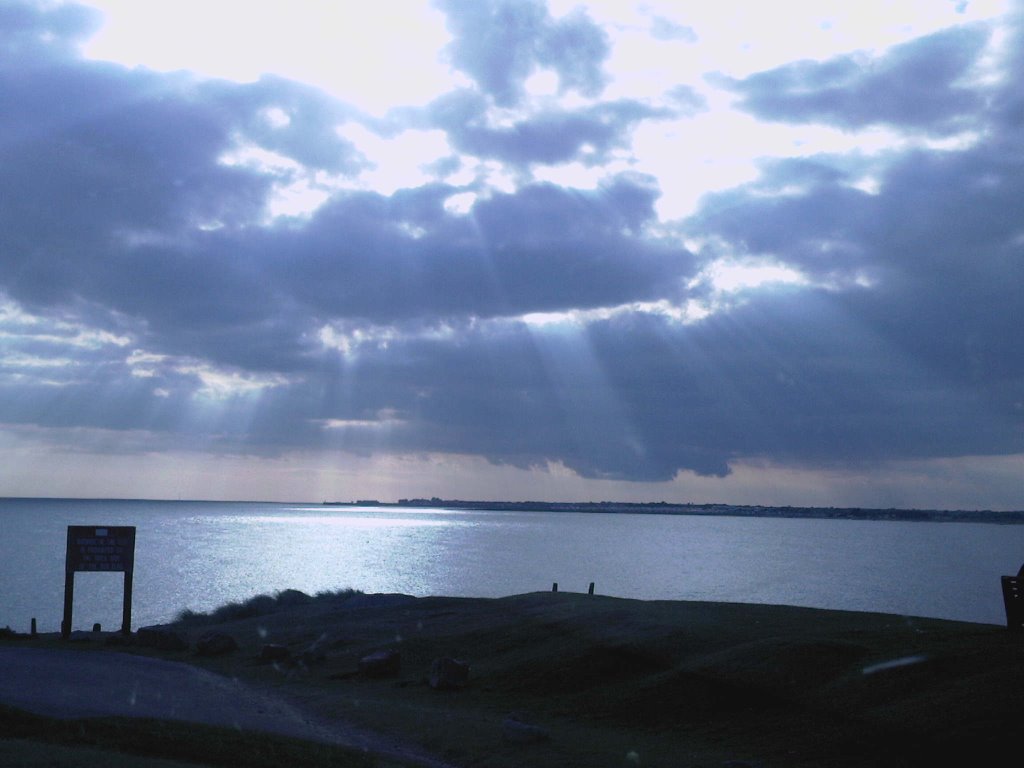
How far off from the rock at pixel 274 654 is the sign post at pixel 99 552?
19.4 feet

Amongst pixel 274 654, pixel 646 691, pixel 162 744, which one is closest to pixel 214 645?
pixel 274 654

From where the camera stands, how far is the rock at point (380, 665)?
76.2 feet

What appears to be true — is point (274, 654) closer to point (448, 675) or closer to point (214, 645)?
point (214, 645)

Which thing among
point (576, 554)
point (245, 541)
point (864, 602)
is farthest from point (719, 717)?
point (245, 541)

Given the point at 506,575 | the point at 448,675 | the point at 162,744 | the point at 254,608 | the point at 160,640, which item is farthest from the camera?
the point at 506,575

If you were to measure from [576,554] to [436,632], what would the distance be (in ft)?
300

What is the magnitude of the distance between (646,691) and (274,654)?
1144cm

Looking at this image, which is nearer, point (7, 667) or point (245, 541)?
point (7, 667)

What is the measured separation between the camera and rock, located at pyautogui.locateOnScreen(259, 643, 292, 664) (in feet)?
83.8

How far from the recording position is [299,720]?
17984mm

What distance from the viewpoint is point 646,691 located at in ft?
61.4

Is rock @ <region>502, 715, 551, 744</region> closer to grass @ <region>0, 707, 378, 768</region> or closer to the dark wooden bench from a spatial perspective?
grass @ <region>0, 707, 378, 768</region>

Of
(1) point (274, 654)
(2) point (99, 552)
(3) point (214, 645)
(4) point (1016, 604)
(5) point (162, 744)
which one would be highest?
(2) point (99, 552)

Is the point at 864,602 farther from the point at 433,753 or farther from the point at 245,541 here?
the point at 245,541
